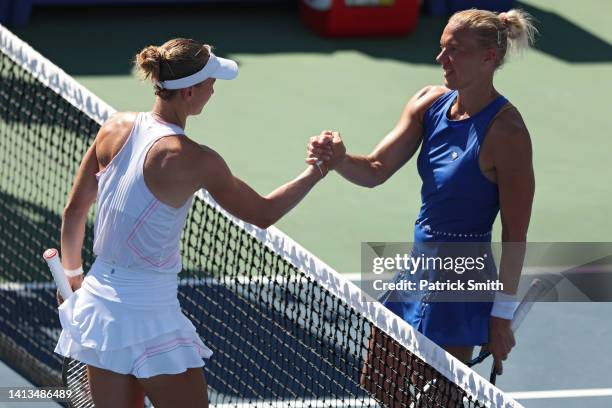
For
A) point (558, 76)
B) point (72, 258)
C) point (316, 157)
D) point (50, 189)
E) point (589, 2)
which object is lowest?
point (72, 258)

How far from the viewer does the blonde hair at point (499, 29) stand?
4.75 m

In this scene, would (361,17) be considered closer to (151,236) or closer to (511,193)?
(511,193)

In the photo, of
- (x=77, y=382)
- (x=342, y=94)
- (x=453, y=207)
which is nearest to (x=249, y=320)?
(x=77, y=382)

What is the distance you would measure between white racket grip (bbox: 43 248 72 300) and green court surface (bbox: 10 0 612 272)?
3.99 m

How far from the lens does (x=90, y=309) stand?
14.3 ft

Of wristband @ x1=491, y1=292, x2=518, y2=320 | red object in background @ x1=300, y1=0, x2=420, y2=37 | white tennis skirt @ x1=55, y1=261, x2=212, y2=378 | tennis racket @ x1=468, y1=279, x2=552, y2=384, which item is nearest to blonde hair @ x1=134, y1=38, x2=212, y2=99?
white tennis skirt @ x1=55, y1=261, x2=212, y2=378

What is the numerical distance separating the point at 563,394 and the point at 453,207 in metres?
2.55

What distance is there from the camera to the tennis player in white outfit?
4234 millimetres

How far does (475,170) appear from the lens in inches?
186

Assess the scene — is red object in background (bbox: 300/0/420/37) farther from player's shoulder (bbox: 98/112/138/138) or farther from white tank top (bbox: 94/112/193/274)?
white tank top (bbox: 94/112/193/274)

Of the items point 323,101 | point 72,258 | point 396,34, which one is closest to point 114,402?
point 72,258

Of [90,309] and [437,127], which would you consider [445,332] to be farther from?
[90,309]

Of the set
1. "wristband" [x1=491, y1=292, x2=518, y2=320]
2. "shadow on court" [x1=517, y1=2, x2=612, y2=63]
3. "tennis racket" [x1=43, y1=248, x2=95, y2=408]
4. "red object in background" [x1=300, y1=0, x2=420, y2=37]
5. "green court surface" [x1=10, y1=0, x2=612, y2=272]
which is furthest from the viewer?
"shadow on court" [x1=517, y1=2, x2=612, y2=63]

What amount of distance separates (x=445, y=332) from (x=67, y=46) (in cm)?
841
